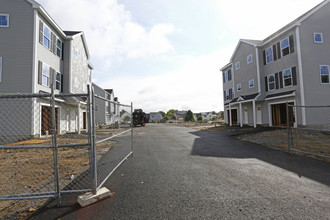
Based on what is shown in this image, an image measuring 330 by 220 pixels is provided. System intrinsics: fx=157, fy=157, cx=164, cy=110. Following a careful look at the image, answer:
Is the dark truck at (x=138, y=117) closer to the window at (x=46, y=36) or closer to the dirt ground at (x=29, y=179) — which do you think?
the window at (x=46, y=36)

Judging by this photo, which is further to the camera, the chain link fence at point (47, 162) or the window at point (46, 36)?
the window at point (46, 36)

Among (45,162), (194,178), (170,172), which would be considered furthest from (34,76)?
(194,178)

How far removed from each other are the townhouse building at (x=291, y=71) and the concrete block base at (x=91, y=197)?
13.8m

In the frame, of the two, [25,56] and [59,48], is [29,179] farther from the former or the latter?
[59,48]

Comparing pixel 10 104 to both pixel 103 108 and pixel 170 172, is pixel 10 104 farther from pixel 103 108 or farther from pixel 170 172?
pixel 103 108

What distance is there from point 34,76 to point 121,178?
11.8 metres

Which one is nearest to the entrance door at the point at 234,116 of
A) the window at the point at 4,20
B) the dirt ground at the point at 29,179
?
the dirt ground at the point at 29,179

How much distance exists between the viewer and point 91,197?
10.5ft

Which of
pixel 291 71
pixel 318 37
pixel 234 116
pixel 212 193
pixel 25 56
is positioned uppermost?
pixel 318 37

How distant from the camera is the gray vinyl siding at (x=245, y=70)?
65.2ft

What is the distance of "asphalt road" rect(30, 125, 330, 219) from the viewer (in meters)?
2.82

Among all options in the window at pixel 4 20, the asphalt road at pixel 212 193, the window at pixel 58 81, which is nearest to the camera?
the asphalt road at pixel 212 193

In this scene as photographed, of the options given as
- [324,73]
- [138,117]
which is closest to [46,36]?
[138,117]

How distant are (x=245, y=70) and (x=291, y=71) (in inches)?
253
